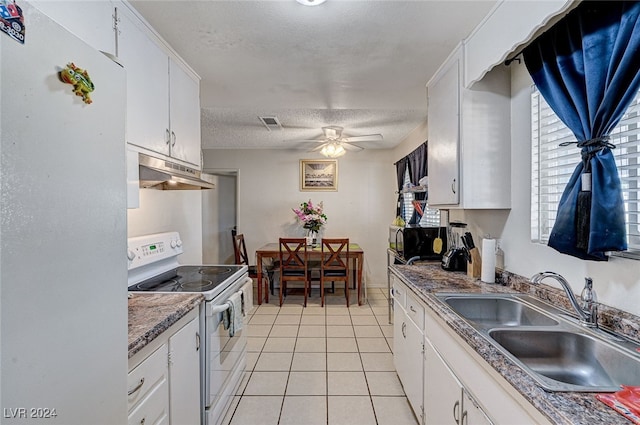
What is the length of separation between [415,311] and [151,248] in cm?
172

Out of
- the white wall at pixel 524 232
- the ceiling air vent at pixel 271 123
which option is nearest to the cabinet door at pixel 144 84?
the ceiling air vent at pixel 271 123

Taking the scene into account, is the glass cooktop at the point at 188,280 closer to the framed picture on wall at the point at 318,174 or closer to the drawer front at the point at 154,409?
the drawer front at the point at 154,409

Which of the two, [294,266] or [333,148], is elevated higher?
[333,148]

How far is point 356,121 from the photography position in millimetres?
3502

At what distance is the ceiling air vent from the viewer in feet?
11.2

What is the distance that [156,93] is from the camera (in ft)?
5.51

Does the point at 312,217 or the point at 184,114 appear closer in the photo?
the point at 184,114

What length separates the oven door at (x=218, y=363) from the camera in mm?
1622

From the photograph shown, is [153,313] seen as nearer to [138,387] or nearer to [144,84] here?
[138,387]

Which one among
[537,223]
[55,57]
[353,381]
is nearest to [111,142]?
[55,57]

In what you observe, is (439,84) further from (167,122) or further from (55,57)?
(55,57)

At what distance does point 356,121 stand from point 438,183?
1663 mm

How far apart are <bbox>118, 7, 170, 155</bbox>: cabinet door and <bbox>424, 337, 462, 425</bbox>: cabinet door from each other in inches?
72.5

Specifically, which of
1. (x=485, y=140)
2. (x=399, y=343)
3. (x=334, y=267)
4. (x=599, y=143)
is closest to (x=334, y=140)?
(x=334, y=267)
